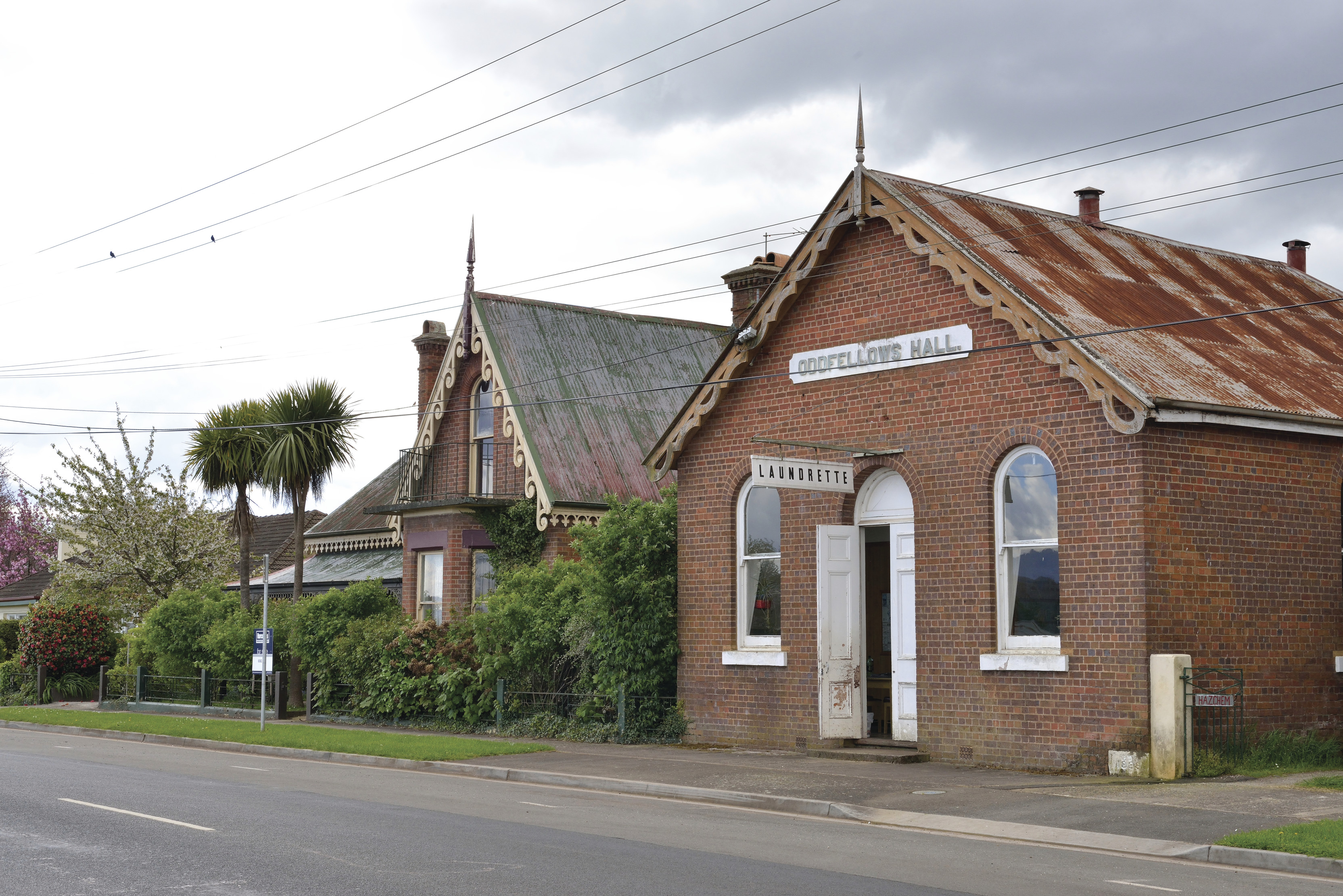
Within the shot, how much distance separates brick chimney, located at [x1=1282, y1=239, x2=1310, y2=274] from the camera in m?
24.8

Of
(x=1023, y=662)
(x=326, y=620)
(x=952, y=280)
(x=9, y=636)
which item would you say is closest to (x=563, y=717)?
(x=326, y=620)

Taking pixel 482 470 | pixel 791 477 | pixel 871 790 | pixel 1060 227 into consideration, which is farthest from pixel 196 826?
pixel 482 470

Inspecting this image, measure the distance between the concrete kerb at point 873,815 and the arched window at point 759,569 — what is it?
4.50 m

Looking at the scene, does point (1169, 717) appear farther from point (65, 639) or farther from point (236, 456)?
point (65, 639)

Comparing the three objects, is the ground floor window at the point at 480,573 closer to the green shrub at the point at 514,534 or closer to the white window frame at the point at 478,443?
the green shrub at the point at 514,534

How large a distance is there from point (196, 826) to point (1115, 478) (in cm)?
1035

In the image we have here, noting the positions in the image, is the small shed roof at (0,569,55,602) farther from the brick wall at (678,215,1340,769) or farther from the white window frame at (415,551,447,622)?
the brick wall at (678,215,1340,769)

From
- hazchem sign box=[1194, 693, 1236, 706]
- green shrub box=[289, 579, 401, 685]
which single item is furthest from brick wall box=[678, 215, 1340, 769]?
green shrub box=[289, 579, 401, 685]

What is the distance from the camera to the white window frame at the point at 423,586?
29188 millimetres

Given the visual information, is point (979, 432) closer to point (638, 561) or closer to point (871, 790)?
point (871, 790)

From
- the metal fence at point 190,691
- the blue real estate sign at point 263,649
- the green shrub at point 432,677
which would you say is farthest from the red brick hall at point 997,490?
the metal fence at point 190,691

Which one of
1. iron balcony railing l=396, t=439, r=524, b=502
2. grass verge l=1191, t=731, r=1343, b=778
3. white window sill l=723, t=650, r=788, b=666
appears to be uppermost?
iron balcony railing l=396, t=439, r=524, b=502

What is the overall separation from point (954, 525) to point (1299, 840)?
7.17 m

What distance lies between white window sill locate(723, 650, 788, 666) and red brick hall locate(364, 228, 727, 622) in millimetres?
7342
